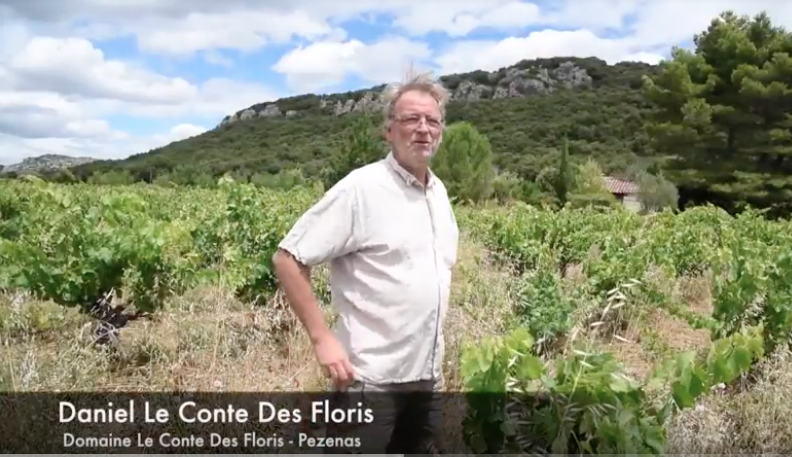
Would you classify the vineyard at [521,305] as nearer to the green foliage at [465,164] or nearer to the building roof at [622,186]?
the green foliage at [465,164]

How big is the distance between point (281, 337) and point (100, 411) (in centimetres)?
118

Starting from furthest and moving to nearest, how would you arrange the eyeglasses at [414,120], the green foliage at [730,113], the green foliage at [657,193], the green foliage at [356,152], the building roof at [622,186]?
the building roof at [622,186], the green foliage at [356,152], the green foliage at [657,193], the green foliage at [730,113], the eyeglasses at [414,120]

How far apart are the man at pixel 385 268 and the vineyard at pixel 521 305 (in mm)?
352

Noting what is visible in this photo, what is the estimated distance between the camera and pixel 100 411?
10.2ft

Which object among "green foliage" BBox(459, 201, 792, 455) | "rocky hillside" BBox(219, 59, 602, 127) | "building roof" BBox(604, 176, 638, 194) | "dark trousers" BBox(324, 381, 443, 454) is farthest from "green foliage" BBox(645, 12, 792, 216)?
"dark trousers" BBox(324, 381, 443, 454)

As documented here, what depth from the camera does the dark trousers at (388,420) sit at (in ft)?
6.77

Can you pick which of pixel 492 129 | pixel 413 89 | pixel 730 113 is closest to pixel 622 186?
pixel 730 113

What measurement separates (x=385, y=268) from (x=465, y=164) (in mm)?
36196

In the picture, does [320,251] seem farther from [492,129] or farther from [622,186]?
[492,129]

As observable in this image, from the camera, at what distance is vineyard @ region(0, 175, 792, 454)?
2.31 m

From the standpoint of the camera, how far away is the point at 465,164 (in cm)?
3788

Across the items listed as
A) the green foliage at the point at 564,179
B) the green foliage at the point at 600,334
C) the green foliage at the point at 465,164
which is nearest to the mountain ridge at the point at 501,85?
the green foliage at the point at 465,164

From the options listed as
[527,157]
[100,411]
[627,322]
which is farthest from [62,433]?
[527,157]

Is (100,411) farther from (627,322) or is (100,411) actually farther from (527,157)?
(527,157)
